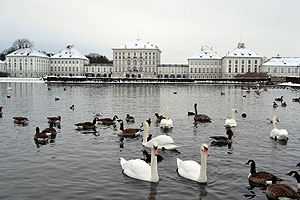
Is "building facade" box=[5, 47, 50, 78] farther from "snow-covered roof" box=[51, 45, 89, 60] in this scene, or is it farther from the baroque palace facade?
"snow-covered roof" box=[51, 45, 89, 60]

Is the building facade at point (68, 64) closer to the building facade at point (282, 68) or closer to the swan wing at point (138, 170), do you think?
the building facade at point (282, 68)

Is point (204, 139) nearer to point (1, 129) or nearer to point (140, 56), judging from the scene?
point (1, 129)

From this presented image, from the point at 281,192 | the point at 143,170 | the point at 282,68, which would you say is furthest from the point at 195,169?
the point at 282,68

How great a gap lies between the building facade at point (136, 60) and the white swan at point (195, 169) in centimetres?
13480

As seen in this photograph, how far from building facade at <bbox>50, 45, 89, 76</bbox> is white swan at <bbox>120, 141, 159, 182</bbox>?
141007 millimetres

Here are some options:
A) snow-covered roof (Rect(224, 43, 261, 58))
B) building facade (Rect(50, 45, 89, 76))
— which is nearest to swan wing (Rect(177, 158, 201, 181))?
snow-covered roof (Rect(224, 43, 261, 58))

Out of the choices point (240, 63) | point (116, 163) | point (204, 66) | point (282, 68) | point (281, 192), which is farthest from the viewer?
point (204, 66)

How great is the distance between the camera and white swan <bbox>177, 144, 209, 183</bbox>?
895cm

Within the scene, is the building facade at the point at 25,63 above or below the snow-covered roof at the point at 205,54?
below

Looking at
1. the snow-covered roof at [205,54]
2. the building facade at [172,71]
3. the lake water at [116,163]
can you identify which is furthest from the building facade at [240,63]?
the lake water at [116,163]

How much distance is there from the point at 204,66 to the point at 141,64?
27.5m

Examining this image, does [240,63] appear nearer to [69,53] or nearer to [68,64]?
[68,64]

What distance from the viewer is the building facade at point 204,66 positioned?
14275 centimetres

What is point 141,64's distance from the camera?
146 m
